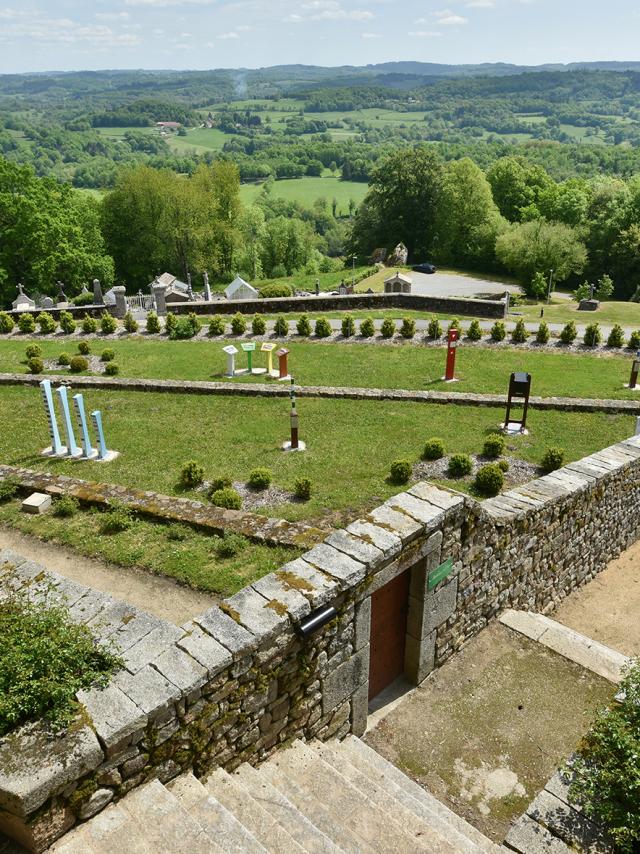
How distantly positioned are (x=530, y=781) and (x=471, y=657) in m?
1.76

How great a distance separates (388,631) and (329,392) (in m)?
10.4

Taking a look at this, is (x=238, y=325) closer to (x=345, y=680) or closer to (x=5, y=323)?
(x=5, y=323)

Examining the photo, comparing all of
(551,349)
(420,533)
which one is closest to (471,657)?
(420,533)

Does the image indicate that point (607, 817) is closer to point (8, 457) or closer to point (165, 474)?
point (165, 474)

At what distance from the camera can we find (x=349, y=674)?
6164 millimetres

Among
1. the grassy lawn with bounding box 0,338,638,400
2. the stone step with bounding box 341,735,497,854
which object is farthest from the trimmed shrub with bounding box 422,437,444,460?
the stone step with bounding box 341,735,497,854

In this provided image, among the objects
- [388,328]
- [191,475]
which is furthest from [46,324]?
[191,475]

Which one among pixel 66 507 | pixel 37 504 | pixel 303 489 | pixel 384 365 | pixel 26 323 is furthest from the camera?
pixel 26 323

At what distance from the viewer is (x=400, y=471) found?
11953 mm

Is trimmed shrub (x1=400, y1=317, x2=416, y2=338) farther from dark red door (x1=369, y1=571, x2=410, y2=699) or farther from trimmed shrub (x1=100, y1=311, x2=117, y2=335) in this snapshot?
dark red door (x1=369, y1=571, x2=410, y2=699)

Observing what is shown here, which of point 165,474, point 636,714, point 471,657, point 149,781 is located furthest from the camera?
point 165,474

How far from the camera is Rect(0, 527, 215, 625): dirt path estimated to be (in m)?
8.10

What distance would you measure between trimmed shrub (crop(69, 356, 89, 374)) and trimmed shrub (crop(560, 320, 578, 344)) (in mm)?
16072

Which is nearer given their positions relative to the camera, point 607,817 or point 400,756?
point 607,817
